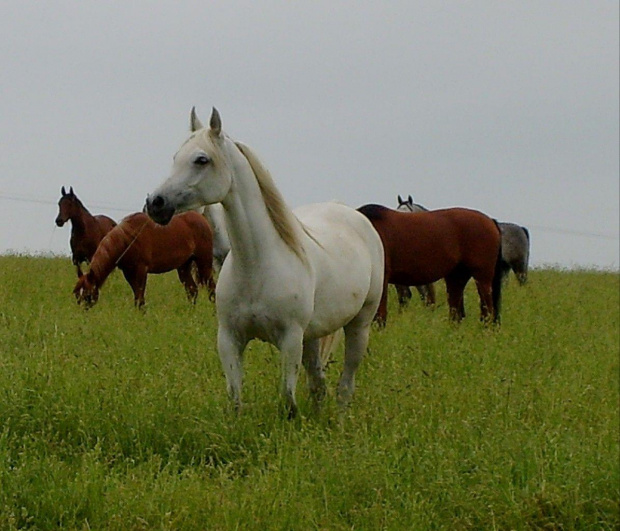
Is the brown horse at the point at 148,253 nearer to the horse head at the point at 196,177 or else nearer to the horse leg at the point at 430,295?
the horse leg at the point at 430,295

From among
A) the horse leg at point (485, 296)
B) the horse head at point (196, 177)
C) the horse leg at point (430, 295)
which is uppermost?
the horse head at point (196, 177)

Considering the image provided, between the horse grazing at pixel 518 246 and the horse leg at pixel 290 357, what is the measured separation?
7467 millimetres

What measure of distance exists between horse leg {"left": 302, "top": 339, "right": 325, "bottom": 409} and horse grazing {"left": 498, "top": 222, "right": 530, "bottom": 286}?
680 cm

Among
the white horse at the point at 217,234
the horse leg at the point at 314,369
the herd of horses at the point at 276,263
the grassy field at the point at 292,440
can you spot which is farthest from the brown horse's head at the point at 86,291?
the horse leg at the point at 314,369

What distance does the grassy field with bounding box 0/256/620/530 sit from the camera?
11.5ft

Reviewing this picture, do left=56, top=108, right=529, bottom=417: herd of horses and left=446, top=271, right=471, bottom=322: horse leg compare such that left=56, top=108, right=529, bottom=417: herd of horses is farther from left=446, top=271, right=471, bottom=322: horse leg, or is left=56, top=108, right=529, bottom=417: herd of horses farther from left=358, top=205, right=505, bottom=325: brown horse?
left=446, top=271, right=471, bottom=322: horse leg

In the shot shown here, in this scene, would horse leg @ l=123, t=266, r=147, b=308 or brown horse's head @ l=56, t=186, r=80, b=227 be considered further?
brown horse's head @ l=56, t=186, r=80, b=227

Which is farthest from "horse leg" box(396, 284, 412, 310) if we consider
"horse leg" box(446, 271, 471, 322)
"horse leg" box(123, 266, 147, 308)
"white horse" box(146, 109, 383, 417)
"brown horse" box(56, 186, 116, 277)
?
"white horse" box(146, 109, 383, 417)

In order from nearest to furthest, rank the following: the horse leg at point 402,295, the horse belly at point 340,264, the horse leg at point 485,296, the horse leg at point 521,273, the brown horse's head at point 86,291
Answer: the horse belly at point 340,264 → the brown horse's head at point 86,291 → the horse leg at point 485,296 → the horse leg at point 402,295 → the horse leg at point 521,273

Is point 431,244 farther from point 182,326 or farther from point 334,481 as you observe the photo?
point 334,481

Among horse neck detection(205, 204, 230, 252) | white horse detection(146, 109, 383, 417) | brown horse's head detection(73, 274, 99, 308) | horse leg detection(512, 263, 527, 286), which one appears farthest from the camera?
horse leg detection(512, 263, 527, 286)

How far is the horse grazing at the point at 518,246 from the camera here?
11800mm

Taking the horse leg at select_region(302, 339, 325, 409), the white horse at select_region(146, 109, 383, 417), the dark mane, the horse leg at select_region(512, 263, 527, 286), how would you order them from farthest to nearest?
the horse leg at select_region(512, 263, 527, 286) → the dark mane → the horse leg at select_region(302, 339, 325, 409) → the white horse at select_region(146, 109, 383, 417)

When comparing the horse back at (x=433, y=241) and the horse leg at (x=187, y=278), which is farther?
the horse leg at (x=187, y=278)
